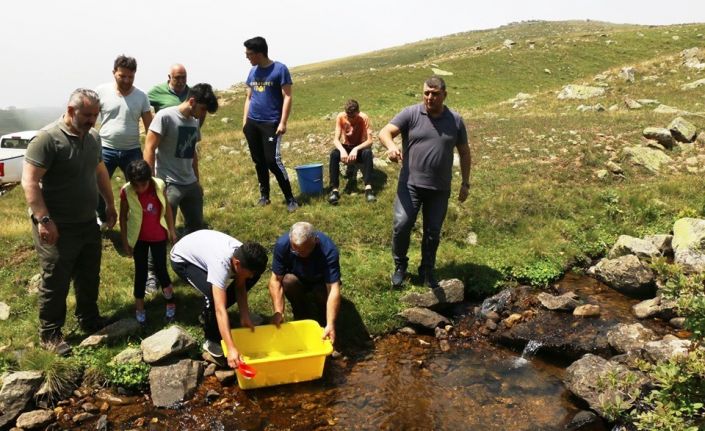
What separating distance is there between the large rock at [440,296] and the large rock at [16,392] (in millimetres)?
4385

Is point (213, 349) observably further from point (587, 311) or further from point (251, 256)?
point (587, 311)

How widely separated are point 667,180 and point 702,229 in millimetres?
2921

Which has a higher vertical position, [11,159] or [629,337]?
[11,159]

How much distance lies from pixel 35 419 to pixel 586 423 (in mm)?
5300

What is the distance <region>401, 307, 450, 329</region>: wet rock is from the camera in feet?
21.8

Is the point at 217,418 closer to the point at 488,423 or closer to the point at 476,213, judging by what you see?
the point at 488,423

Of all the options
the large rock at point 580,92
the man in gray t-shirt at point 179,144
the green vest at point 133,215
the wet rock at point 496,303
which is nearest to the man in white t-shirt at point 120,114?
the man in gray t-shirt at point 179,144

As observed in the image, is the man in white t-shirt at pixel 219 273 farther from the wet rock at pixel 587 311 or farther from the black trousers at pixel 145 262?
the wet rock at pixel 587 311

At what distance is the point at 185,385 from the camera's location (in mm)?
5410

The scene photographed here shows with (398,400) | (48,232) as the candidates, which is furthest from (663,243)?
(48,232)

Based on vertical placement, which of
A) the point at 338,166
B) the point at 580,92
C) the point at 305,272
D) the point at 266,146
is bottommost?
the point at 305,272

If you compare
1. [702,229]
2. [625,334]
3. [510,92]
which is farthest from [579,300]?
[510,92]

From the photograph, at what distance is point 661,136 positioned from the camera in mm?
11969

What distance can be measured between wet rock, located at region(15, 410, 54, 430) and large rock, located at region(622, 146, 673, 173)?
37.4 ft
